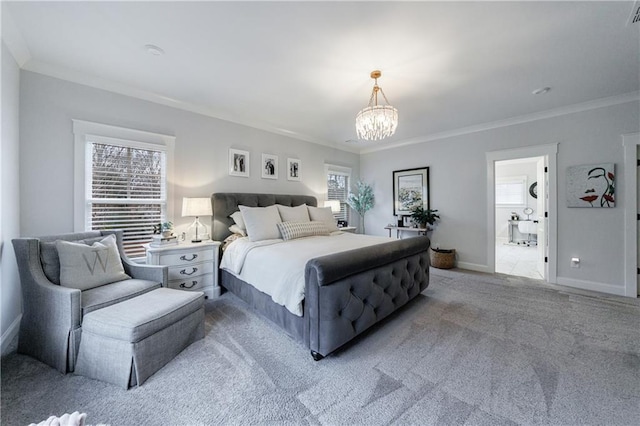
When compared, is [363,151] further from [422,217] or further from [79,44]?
[79,44]

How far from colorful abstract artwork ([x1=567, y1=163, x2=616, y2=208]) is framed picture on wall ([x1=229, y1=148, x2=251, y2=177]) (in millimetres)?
4872

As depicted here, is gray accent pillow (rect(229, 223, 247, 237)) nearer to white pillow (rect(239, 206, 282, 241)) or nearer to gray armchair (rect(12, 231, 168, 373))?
white pillow (rect(239, 206, 282, 241))

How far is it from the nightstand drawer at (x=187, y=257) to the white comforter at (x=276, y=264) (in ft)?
0.68

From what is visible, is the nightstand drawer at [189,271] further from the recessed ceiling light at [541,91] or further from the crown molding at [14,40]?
the recessed ceiling light at [541,91]

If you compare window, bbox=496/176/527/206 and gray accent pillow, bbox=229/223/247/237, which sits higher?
window, bbox=496/176/527/206

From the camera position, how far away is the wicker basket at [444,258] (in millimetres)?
4441

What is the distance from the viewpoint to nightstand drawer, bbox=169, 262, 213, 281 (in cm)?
275

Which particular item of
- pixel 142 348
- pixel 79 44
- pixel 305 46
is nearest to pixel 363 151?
pixel 305 46

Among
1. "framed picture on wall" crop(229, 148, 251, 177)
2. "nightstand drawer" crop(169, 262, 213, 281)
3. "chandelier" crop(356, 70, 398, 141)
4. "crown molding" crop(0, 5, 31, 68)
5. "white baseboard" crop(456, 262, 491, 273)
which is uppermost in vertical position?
"crown molding" crop(0, 5, 31, 68)

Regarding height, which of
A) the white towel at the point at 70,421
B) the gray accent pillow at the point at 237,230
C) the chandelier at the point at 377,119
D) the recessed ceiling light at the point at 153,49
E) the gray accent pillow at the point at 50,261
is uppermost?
the recessed ceiling light at the point at 153,49

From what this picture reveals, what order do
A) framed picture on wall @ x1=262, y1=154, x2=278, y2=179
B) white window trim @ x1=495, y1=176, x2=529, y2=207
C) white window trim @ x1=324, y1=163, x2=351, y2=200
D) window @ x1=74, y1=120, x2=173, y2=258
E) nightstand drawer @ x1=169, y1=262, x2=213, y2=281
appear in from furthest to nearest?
white window trim @ x1=495, y1=176, x2=529, y2=207, white window trim @ x1=324, y1=163, x2=351, y2=200, framed picture on wall @ x1=262, y1=154, x2=278, y2=179, nightstand drawer @ x1=169, y1=262, x2=213, y2=281, window @ x1=74, y1=120, x2=173, y2=258

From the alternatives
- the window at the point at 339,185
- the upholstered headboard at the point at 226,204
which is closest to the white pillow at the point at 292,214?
the upholstered headboard at the point at 226,204

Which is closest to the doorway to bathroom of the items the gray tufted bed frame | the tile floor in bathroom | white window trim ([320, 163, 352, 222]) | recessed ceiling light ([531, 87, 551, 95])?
the tile floor in bathroom

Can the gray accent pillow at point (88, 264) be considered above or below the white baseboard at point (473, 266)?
above
